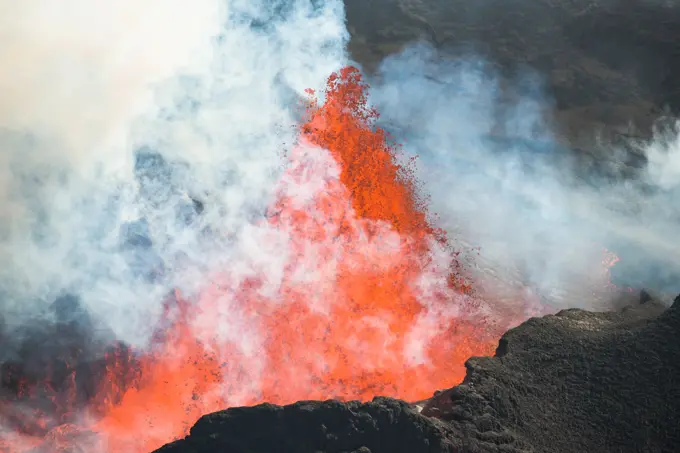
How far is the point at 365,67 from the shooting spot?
17.3 meters

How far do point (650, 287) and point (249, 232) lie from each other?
929cm

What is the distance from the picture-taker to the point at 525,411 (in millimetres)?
7047

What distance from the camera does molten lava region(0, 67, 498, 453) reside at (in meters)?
9.63

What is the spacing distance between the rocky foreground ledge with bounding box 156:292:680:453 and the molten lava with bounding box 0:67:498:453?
2944 millimetres

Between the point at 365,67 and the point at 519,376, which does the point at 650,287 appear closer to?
the point at 519,376

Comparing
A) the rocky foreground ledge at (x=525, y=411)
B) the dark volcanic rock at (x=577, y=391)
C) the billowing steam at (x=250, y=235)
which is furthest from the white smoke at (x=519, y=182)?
the rocky foreground ledge at (x=525, y=411)

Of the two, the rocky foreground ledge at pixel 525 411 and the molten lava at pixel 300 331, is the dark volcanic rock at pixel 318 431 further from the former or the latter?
the molten lava at pixel 300 331

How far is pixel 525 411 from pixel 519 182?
9569mm

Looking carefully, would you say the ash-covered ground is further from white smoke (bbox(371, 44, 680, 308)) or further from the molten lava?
the molten lava

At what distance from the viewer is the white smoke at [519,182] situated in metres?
13.3

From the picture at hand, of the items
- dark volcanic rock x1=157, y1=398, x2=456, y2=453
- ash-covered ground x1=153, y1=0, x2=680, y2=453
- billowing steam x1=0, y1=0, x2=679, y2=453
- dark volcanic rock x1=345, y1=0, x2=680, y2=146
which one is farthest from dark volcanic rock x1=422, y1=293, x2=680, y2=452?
dark volcanic rock x1=345, y1=0, x2=680, y2=146

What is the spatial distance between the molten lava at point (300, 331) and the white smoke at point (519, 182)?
1.87 meters

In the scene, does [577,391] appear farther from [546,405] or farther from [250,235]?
[250,235]

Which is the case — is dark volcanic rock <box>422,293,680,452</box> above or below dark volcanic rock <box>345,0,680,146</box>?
below
